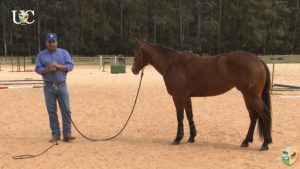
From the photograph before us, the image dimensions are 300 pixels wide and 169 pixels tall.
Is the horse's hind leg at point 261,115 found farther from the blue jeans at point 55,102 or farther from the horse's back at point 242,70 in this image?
the blue jeans at point 55,102

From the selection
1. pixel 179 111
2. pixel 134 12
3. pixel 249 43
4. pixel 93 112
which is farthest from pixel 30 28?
pixel 179 111

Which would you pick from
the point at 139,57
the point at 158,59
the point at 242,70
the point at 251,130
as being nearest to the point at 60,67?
the point at 139,57

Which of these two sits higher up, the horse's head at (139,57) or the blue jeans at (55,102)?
the horse's head at (139,57)

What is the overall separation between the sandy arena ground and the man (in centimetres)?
48

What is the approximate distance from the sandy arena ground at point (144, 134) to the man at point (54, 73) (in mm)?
476

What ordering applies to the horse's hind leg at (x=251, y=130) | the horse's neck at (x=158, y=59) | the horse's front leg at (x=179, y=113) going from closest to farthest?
the horse's hind leg at (x=251, y=130), the horse's front leg at (x=179, y=113), the horse's neck at (x=158, y=59)

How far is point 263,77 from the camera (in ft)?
21.8

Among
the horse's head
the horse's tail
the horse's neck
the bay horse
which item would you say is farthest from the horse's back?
the horse's head

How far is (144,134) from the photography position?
8.17 metres

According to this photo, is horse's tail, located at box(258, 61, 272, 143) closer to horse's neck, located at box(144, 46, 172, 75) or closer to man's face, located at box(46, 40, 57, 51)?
horse's neck, located at box(144, 46, 172, 75)

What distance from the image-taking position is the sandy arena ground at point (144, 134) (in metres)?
6.08

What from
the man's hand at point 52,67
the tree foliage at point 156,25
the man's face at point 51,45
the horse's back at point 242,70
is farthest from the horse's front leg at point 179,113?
the tree foliage at point 156,25

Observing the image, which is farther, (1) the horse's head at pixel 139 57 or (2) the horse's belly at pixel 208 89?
(1) the horse's head at pixel 139 57

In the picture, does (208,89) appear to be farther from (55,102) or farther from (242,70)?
(55,102)
